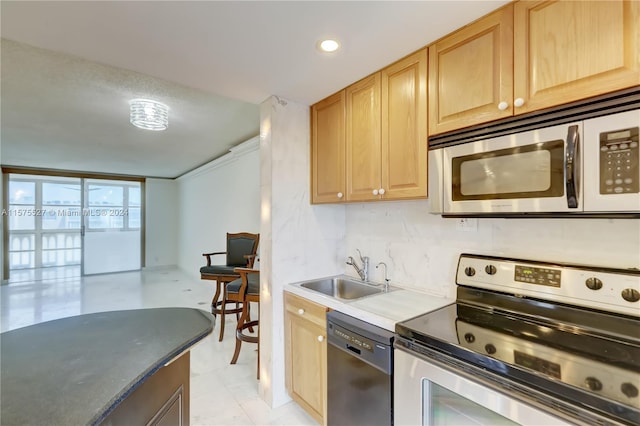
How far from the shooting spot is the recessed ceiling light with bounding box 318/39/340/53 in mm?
1484

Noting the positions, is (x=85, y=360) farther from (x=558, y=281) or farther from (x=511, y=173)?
(x=558, y=281)

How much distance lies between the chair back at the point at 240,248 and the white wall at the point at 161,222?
4847 mm

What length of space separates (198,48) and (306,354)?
6.33 ft

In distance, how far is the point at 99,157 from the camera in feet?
17.8

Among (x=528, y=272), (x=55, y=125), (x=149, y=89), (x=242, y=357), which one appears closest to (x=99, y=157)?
(x=55, y=125)

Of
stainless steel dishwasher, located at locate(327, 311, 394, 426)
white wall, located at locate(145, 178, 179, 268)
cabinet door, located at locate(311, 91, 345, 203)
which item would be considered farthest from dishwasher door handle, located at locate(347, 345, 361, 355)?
white wall, located at locate(145, 178, 179, 268)

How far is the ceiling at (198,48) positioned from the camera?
125 centimetres

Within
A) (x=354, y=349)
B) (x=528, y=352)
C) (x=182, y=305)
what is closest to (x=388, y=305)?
(x=354, y=349)

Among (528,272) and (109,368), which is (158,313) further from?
(528,272)

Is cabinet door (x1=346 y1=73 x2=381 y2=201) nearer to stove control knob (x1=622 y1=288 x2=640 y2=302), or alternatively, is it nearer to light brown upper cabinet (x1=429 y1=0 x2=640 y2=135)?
light brown upper cabinet (x1=429 y1=0 x2=640 y2=135)

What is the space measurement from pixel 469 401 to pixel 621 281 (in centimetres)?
74

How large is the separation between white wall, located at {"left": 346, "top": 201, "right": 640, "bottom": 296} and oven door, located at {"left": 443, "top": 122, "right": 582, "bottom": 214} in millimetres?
319

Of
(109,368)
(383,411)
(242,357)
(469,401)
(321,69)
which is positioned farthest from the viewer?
(242,357)

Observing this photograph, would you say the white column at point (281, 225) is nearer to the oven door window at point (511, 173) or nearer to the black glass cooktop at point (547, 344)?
the black glass cooktop at point (547, 344)
